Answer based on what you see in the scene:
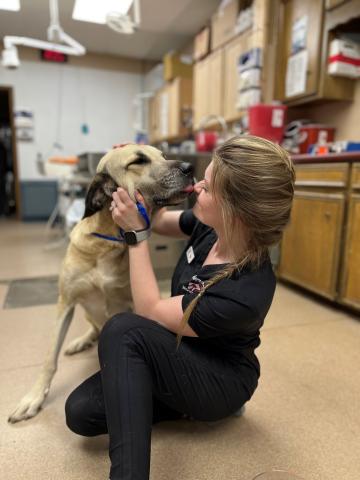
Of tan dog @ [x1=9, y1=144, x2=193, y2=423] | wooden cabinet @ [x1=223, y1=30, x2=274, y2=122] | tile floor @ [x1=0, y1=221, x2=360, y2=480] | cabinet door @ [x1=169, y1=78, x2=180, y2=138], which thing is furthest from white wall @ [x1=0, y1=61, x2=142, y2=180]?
tan dog @ [x1=9, y1=144, x2=193, y2=423]

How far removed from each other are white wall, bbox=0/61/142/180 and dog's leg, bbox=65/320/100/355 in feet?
17.8

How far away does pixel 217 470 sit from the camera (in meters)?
0.93

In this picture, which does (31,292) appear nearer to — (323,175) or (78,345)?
(78,345)

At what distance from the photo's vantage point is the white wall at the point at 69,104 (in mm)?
6062

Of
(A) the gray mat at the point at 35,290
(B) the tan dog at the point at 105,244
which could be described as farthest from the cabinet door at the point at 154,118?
(B) the tan dog at the point at 105,244

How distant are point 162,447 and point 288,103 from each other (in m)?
2.80

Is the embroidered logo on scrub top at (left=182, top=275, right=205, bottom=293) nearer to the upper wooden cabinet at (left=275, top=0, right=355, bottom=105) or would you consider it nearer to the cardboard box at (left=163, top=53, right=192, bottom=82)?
the upper wooden cabinet at (left=275, top=0, right=355, bottom=105)

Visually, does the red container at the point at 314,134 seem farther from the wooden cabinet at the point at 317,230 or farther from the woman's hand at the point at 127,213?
the woman's hand at the point at 127,213

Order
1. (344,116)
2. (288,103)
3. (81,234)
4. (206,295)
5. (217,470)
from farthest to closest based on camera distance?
(288,103) → (344,116) → (81,234) → (217,470) → (206,295)

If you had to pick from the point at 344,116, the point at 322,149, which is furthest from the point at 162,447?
the point at 344,116

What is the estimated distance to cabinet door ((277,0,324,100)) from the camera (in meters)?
2.60

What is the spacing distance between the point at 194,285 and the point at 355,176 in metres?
1.45

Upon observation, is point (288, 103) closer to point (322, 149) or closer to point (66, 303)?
point (322, 149)

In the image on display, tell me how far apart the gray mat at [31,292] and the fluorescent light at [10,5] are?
3575 millimetres
